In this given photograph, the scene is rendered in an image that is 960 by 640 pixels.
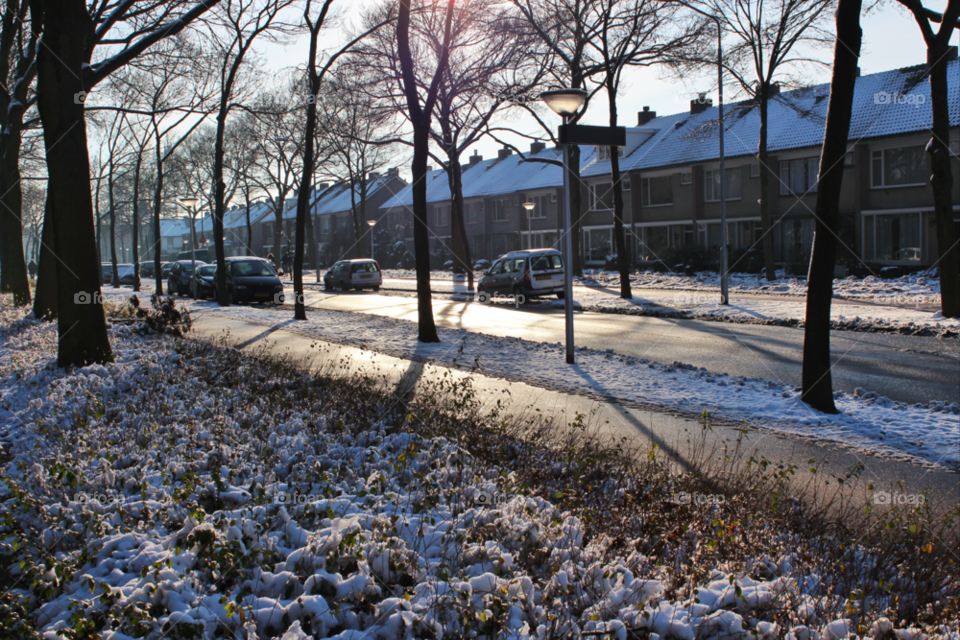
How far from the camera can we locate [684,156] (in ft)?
133

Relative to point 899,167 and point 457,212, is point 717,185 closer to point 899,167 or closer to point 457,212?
point 899,167

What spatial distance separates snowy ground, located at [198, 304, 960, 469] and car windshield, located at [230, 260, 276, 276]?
13.2 metres

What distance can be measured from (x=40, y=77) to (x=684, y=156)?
3567cm

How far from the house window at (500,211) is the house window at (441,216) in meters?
6.60

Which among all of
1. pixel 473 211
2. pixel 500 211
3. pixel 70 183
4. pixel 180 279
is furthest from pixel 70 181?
pixel 473 211

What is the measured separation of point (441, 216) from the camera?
64438 millimetres

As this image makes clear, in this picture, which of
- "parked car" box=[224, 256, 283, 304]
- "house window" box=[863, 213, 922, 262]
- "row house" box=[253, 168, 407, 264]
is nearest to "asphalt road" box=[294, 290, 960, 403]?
"parked car" box=[224, 256, 283, 304]

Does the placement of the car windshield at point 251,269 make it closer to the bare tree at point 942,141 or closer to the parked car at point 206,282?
the parked car at point 206,282

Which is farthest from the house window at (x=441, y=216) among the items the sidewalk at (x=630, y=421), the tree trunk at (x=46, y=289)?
the sidewalk at (x=630, y=421)

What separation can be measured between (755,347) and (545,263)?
12085 millimetres

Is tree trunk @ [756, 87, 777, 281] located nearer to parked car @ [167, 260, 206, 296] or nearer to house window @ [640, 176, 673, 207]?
house window @ [640, 176, 673, 207]

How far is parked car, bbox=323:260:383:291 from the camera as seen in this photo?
34812 millimetres

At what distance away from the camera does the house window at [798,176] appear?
116ft

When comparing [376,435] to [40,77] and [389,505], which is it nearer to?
[389,505]
